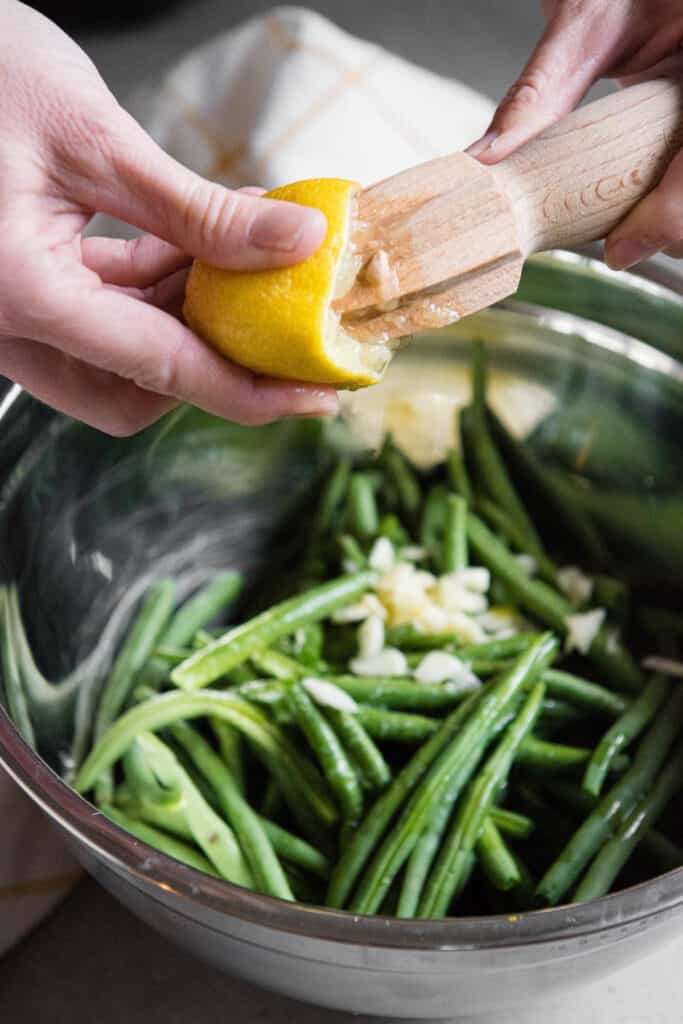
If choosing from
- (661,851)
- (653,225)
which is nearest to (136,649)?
(661,851)

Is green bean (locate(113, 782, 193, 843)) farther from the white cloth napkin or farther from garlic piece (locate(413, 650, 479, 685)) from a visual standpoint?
the white cloth napkin

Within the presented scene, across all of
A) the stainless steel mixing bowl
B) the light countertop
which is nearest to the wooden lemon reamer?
the stainless steel mixing bowl

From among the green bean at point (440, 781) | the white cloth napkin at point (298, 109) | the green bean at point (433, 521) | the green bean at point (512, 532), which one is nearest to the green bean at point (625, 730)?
the green bean at point (440, 781)

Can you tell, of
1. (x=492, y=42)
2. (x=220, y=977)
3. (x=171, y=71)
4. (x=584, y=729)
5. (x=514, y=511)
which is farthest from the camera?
(x=492, y=42)

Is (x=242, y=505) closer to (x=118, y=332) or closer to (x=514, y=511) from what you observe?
(x=514, y=511)

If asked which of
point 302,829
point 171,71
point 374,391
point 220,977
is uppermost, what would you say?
point 171,71

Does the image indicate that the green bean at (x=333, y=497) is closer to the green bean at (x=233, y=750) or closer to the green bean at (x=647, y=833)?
the green bean at (x=233, y=750)

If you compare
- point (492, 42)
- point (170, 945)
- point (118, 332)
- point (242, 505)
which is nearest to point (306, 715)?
point (170, 945)
